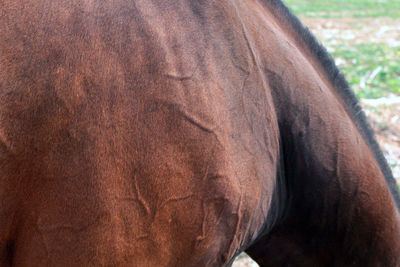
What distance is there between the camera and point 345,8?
1703 centimetres

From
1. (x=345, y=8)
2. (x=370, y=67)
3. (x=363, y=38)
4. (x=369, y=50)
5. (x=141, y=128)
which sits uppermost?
(x=141, y=128)

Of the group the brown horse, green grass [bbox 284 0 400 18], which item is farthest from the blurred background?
the brown horse

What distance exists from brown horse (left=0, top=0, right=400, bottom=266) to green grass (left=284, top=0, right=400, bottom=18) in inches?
550

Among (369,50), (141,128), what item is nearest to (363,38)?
(369,50)

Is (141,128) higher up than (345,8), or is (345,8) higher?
(141,128)

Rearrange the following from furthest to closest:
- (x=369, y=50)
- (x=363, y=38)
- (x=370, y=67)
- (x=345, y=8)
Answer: (x=345, y=8), (x=363, y=38), (x=369, y=50), (x=370, y=67)

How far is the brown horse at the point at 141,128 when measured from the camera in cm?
117

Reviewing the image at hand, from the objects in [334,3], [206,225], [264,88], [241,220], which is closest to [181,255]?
[206,225]

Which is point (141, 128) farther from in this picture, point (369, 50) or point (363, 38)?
point (363, 38)

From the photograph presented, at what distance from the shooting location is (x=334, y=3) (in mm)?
18406

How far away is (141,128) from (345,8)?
17.3m

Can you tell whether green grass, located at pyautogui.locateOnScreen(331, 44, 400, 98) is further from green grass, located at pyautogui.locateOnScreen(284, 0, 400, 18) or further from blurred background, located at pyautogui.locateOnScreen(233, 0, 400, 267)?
green grass, located at pyautogui.locateOnScreen(284, 0, 400, 18)

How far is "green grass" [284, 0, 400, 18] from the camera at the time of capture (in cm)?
1515

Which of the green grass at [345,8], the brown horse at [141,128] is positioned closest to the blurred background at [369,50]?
the green grass at [345,8]
